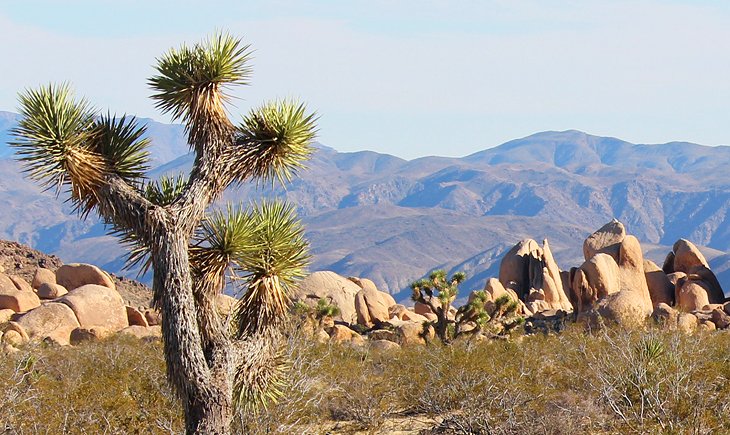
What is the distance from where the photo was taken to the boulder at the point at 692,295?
34.5m

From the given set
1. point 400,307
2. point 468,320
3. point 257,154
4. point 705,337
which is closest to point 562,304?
point 400,307

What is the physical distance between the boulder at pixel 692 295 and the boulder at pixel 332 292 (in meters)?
12.2

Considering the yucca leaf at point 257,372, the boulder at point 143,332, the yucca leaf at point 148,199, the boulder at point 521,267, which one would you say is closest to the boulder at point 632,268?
the boulder at point 521,267

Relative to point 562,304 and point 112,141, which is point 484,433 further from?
point 562,304

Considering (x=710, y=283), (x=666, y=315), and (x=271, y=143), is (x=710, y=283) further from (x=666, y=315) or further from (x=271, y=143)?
(x=271, y=143)

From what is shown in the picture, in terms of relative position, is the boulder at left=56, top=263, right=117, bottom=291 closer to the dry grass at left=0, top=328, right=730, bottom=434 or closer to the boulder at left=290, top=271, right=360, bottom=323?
the boulder at left=290, top=271, right=360, bottom=323

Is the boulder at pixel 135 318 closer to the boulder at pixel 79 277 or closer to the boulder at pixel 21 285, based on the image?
the boulder at pixel 21 285

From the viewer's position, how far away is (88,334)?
27.8 meters

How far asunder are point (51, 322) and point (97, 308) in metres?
2.26

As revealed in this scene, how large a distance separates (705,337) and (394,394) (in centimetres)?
827

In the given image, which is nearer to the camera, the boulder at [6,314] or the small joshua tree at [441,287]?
the small joshua tree at [441,287]

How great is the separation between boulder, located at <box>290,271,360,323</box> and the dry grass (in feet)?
50.4

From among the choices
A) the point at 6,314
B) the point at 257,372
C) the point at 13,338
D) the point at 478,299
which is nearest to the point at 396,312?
the point at 478,299

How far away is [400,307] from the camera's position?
3812cm
